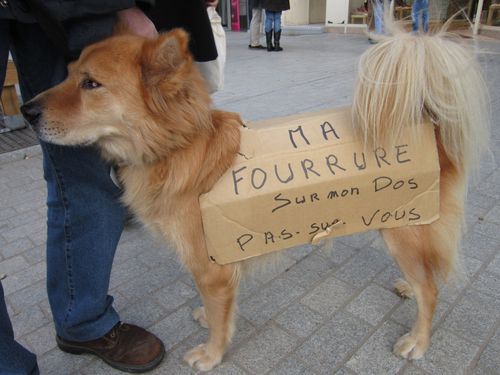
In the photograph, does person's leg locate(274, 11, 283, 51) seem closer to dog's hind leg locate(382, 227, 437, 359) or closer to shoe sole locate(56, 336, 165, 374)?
dog's hind leg locate(382, 227, 437, 359)

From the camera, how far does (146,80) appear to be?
1506 millimetres

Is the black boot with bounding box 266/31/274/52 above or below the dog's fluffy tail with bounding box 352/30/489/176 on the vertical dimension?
below

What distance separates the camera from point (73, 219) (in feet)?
5.62

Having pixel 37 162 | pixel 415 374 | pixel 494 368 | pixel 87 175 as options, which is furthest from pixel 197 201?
pixel 37 162

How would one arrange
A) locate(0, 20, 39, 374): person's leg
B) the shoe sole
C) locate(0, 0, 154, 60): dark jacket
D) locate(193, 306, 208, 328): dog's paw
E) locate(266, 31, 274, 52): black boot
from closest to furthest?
locate(0, 0, 154, 60): dark jacket, locate(0, 20, 39, 374): person's leg, the shoe sole, locate(193, 306, 208, 328): dog's paw, locate(266, 31, 274, 52): black boot

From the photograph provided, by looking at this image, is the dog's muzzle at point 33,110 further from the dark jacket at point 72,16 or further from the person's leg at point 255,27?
the person's leg at point 255,27

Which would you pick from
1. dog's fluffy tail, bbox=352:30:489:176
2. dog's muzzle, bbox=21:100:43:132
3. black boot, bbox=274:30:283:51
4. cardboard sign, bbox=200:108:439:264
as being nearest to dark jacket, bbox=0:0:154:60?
dog's muzzle, bbox=21:100:43:132

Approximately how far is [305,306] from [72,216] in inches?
53.8

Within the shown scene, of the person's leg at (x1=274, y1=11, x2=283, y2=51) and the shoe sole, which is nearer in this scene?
the shoe sole

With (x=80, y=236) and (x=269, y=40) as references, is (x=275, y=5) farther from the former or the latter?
(x=80, y=236)

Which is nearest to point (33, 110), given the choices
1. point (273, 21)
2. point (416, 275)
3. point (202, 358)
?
point (202, 358)

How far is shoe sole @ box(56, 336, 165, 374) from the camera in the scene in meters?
1.94

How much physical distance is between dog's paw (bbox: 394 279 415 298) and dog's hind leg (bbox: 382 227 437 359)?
306mm

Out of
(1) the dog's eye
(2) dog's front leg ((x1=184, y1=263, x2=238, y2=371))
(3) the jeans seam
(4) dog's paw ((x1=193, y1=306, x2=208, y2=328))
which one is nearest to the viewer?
(1) the dog's eye
